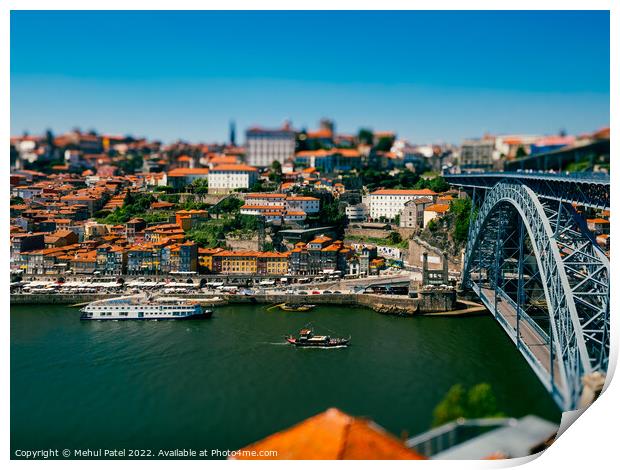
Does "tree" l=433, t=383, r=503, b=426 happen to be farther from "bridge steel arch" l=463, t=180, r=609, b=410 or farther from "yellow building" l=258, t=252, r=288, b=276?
"yellow building" l=258, t=252, r=288, b=276

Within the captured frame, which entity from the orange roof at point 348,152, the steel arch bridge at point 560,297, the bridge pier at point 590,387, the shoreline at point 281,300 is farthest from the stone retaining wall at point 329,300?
the orange roof at point 348,152

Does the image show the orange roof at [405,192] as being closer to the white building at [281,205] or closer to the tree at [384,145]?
the white building at [281,205]

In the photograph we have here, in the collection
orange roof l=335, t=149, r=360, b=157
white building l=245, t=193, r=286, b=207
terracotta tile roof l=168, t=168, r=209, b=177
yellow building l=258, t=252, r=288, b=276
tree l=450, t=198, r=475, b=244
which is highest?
orange roof l=335, t=149, r=360, b=157

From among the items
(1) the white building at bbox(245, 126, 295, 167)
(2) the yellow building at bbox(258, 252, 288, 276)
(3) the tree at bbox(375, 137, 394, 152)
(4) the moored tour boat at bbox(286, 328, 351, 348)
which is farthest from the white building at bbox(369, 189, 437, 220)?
(4) the moored tour boat at bbox(286, 328, 351, 348)

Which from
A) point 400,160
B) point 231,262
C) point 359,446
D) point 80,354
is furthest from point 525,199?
point 400,160

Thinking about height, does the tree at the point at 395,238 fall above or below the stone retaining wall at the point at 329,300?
above
